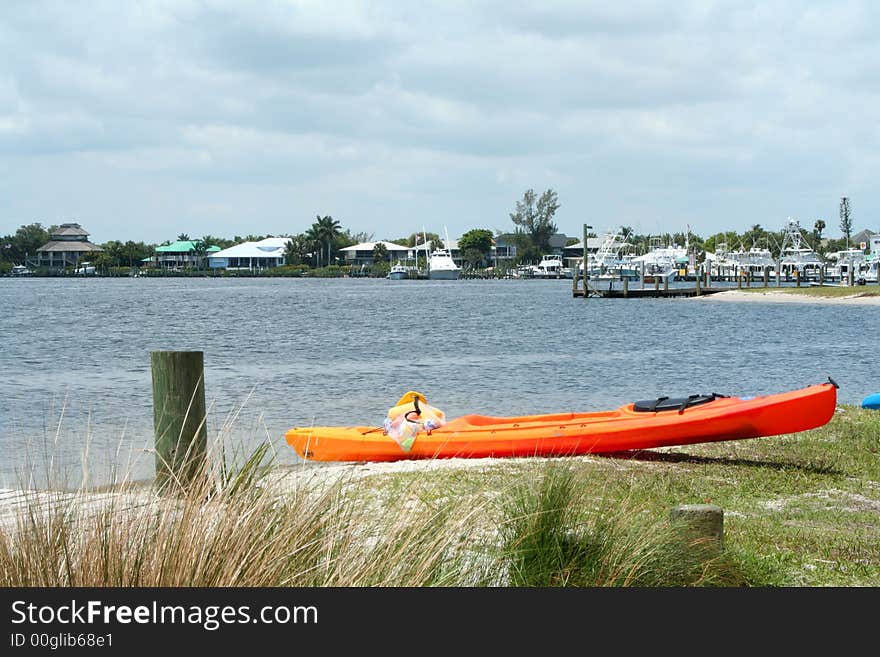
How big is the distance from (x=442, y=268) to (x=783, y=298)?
88.1 m

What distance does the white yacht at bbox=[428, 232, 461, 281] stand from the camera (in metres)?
158

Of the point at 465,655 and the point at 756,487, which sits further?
the point at 756,487

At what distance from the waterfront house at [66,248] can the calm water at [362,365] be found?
133539 millimetres

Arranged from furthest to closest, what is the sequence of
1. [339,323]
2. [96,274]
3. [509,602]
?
[96,274] < [339,323] < [509,602]

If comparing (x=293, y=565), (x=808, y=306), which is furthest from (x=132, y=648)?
(x=808, y=306)

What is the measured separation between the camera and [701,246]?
17175 centimetres

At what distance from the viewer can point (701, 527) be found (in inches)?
211

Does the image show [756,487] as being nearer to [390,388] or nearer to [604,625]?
[604,625]

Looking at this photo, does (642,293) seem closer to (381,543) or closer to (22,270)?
(381,543)

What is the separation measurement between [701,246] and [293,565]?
569ft

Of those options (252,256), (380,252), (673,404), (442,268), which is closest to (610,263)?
(442,268)

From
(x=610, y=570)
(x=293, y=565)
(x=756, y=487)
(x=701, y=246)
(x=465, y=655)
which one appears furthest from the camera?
(x=701, y=246)

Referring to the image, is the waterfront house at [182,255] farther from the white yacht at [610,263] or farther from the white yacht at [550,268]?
the white yacht at [610,263]

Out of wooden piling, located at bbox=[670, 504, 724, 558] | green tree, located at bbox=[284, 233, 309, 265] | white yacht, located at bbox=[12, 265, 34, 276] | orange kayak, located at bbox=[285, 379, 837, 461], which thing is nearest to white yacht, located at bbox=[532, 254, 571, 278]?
green tree, located at bbox=[284, 233, 309, 265]
